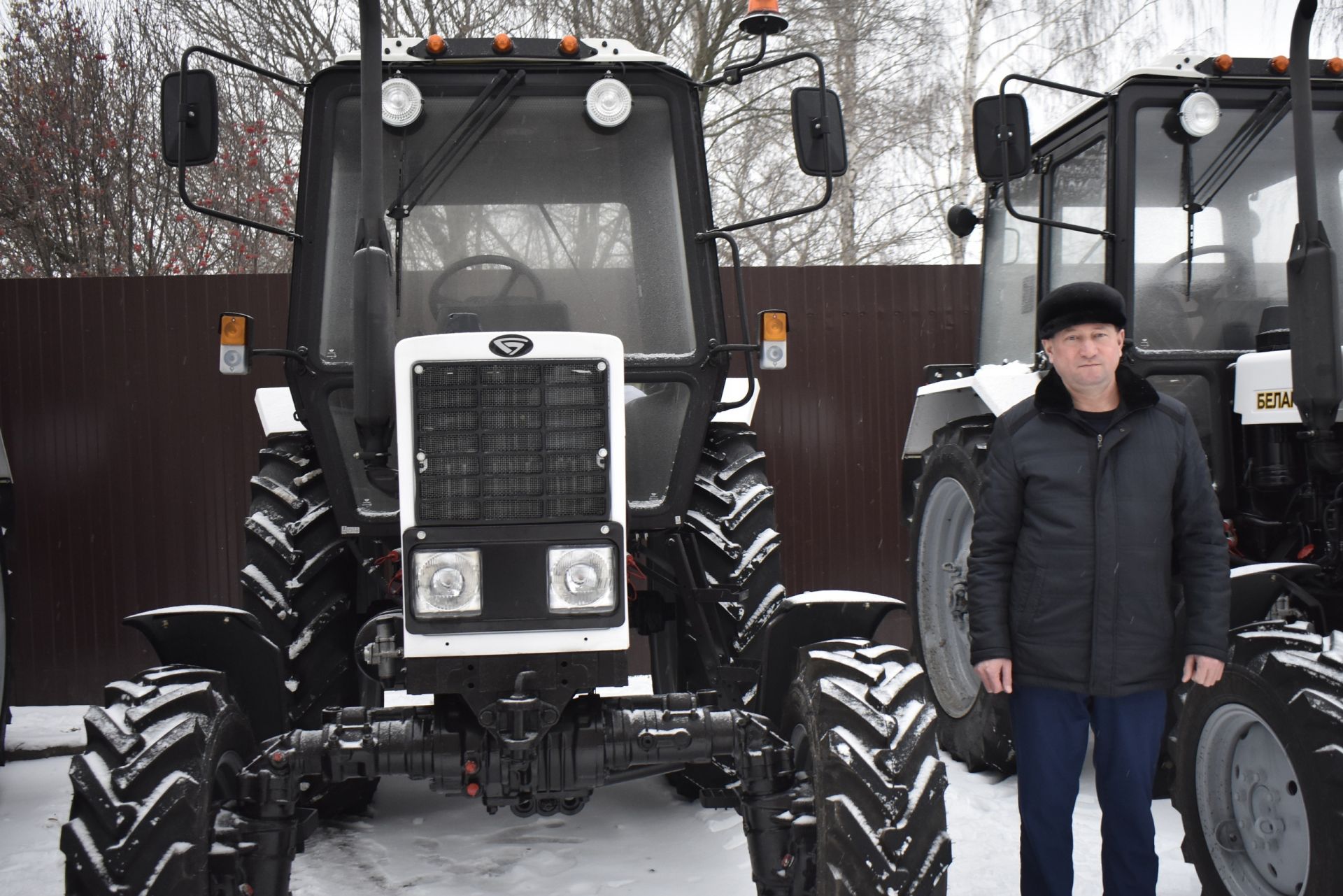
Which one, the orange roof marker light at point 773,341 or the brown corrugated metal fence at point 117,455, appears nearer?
the orange roof marker light at point 773,341

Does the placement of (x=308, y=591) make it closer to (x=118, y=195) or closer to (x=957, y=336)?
(x=957, y=336)

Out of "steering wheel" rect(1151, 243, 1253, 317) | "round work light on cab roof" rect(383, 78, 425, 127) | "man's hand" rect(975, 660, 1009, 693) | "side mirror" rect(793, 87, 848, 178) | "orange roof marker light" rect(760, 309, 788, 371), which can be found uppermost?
"round work light on cab roof" rect(383, 78, 425, 127)

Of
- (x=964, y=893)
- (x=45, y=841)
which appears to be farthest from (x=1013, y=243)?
(x=45, y=841)

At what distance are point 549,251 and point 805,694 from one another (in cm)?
152

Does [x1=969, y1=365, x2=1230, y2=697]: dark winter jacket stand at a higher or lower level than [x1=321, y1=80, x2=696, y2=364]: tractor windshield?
lower

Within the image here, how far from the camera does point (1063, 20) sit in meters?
14.2

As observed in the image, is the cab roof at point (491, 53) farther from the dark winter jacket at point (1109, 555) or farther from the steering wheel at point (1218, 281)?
the steering wheel at point (1218, 281)

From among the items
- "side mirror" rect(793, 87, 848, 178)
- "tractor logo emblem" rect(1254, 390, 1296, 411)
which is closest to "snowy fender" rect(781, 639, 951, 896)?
"side mirror" rect(793, 87, 848, 178)

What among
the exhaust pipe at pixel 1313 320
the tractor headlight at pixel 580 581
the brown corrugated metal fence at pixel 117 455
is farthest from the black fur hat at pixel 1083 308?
the brown corrugated metal fence at pixel 117 455

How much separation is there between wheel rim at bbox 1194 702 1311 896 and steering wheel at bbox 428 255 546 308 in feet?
7.05

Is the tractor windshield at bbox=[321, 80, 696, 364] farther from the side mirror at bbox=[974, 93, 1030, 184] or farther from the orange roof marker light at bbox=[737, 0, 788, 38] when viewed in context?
the side mirror at bbox=[974, 93, 1030, 184]

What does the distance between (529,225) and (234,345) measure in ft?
3.10

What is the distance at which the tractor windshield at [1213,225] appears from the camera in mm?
3932

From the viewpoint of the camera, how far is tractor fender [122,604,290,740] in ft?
9.32
